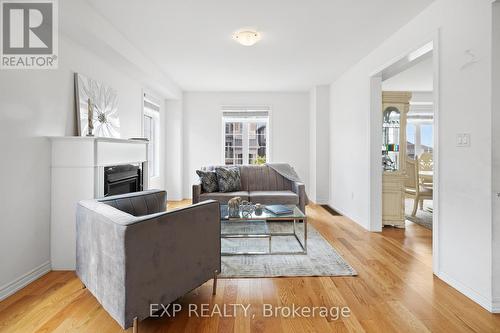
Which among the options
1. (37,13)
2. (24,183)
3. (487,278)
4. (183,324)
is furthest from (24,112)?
(487,278)

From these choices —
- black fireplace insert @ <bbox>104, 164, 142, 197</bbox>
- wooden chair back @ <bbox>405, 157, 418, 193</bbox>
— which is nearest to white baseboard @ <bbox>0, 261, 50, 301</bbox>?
black fireplace insert @ <bbox>104, 164, 142, 197</bbox>

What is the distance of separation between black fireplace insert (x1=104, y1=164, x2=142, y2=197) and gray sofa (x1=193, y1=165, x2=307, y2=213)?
0.93 meters

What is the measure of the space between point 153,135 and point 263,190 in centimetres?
264

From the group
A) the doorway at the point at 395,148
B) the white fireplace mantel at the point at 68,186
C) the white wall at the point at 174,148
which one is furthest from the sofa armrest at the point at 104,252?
the white wall at the point at 174,148

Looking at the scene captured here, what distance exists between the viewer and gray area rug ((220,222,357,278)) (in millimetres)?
2459

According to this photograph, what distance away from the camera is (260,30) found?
3082 millimetres

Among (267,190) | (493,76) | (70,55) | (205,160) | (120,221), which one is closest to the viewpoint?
(120,221)

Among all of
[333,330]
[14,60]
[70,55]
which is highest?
[70,55]

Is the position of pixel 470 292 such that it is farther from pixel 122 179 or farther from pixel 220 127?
pixel 220 127

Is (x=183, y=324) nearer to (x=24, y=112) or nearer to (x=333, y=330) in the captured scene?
(x=333, y=330)

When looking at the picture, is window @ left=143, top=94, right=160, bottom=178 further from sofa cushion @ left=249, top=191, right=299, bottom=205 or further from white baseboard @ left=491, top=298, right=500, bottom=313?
white baseboard @ left=491, top=298, right=500, bottom=313

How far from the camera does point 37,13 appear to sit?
7.40 ft

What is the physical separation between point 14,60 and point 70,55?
2.06 ft

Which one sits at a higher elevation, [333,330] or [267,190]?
[267,190]
